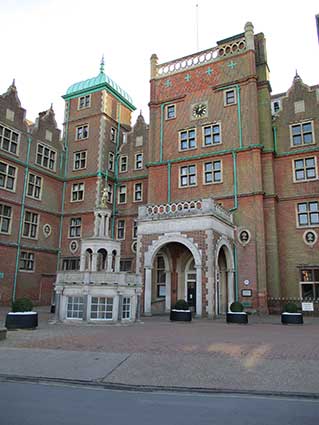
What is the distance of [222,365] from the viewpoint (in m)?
8.38

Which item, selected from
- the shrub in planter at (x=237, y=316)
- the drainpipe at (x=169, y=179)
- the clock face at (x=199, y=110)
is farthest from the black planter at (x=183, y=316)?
the clock face at (x=199, y=110)

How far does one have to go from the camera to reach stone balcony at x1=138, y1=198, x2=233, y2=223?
21.4 meters

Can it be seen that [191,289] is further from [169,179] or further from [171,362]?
[171,362]

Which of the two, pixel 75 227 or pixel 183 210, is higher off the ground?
pixel 75 227

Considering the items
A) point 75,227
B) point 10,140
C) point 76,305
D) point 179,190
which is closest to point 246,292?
point 179,190

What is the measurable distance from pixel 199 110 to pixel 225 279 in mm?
12969

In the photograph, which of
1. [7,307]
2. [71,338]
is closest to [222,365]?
[71,338]

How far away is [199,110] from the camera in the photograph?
1141 inches

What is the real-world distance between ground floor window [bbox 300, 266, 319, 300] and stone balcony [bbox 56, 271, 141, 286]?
485 inches

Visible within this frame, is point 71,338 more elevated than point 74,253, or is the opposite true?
point 74,253

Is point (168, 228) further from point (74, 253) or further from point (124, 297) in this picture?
point (74, 253)

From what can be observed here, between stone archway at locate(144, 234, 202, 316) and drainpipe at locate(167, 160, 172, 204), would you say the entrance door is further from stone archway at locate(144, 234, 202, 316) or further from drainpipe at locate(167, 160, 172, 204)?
drainpipe at locate(167, 160, 172, 204)

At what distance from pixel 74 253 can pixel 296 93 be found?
69.9 ft

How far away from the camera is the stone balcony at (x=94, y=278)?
1750 cm
